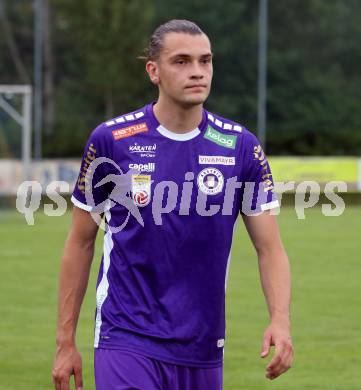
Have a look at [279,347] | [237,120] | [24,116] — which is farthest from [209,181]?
[237,120]

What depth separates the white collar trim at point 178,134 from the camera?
17.9ft

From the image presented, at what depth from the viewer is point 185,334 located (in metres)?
5.36

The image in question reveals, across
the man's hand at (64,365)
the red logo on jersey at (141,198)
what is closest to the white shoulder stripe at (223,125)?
the red logo on jersey at (141,198)

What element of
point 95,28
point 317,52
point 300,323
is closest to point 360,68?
point 317,52

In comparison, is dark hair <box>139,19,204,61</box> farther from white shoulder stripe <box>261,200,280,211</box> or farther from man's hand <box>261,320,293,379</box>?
man's hand <box>261,320,293,379</box>

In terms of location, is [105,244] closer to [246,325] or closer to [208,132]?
[208,132]

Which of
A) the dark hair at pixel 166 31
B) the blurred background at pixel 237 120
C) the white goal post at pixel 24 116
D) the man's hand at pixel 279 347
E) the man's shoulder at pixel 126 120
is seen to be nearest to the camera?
the man's hand at pixel 279 347

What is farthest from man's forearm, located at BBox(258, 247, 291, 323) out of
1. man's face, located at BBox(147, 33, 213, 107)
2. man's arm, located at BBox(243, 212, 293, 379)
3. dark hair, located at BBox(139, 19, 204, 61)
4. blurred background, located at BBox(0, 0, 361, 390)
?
blurred background, located at BBox(0, 0, 361, 390)

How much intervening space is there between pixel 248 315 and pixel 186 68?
999 centimetres

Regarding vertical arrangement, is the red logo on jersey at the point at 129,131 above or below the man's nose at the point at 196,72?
below

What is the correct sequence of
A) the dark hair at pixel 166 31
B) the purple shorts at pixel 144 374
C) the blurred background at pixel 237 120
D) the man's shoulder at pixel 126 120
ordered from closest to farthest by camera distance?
1. the purple shorts at pixel 144 374
2. the dark hair at pixel 166 31
3. the man's shoulder at pixel 126 120
4. the blurred background at pixel 237 120

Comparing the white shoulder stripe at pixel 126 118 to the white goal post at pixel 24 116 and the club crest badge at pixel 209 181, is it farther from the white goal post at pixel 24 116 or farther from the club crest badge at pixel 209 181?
the white goal post at pixel 24 116

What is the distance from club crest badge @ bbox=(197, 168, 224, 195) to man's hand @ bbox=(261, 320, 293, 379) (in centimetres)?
63

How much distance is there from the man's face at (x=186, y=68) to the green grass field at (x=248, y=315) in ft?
18.3
